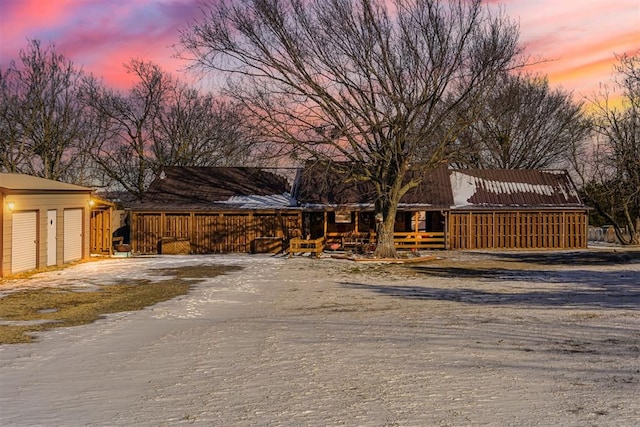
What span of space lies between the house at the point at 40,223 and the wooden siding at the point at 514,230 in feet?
58.6

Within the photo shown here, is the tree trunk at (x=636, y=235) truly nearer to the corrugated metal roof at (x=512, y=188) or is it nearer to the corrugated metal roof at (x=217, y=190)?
the corrugated metal roof at (x=512, y=188)

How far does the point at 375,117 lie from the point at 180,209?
37.1 ft

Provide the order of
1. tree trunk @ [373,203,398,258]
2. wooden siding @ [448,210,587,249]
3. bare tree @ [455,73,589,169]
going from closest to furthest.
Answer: tree trunk @ [373,203,398,258], wooden siding @ [448,210,587,249], bare tree @ [455,73,589,169]

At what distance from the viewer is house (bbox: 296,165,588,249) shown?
1265 inches

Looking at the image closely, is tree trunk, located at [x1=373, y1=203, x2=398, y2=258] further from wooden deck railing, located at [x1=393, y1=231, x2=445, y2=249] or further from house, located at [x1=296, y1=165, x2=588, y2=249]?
wooden deck railing, located at [x1=393, y1=231, x2=445, y2=249]

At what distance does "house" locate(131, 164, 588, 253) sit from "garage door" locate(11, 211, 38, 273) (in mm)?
8657

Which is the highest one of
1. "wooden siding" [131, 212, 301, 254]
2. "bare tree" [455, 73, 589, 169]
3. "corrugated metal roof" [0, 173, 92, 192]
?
"bare tree" [455, 73, 589, 169]

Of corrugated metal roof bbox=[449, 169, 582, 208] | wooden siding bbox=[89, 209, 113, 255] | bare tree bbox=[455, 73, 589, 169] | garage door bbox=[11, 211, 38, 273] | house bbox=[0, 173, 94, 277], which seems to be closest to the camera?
house bbox=[0, 173, 94, 277]

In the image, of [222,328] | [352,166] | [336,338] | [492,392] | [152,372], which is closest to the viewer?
[492,392]

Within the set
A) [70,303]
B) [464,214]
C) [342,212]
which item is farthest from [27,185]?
[464,214]

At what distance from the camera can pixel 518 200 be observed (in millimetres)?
33094

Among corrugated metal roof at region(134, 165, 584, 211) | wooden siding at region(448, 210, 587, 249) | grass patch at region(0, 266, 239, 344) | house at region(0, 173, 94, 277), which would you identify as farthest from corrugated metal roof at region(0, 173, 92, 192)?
wooden siding at region(448, 210, 587, 249)

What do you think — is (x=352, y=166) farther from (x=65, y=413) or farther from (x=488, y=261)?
(x=65, y=413)

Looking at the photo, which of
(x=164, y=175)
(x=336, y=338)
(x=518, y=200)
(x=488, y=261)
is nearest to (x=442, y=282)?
(x=488, y=261)
